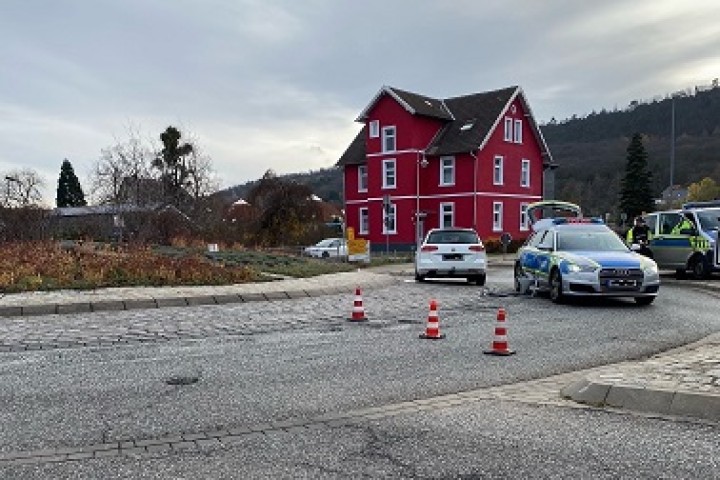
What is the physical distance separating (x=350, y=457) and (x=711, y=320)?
868 cm

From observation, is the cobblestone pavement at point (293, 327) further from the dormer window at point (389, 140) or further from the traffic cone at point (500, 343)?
the dormer window at point (389, 140)

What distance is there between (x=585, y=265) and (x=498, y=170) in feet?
110

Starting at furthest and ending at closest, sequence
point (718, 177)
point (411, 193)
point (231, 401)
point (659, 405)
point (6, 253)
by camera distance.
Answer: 1. point (718, 177)
2. point (411, 193)
3. point (6, 253)
4. point (231, 401)
5. point (659, 405)

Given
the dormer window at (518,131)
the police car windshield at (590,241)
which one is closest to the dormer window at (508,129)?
the dormer window at (518,131)

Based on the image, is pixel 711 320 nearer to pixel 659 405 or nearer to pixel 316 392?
pixel 659 405

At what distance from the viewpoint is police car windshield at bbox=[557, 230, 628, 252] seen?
43.7 ft

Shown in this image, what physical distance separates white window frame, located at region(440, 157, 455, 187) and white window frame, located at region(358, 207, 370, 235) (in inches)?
266

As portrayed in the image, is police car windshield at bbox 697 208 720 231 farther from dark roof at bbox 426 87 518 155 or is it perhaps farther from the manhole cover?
dark roof at bbox 426 87 518 155

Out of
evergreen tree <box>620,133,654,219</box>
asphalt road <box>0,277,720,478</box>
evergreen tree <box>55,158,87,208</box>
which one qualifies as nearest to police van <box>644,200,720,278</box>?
asphalt road <box>0,277,720,478</box>

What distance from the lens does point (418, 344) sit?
335 inches

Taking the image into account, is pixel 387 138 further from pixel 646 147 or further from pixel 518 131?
pixel 646 147

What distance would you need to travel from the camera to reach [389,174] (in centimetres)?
4550

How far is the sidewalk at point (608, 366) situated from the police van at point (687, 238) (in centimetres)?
210

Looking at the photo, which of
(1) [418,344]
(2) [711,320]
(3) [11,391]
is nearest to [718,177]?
(2) [711,320]
